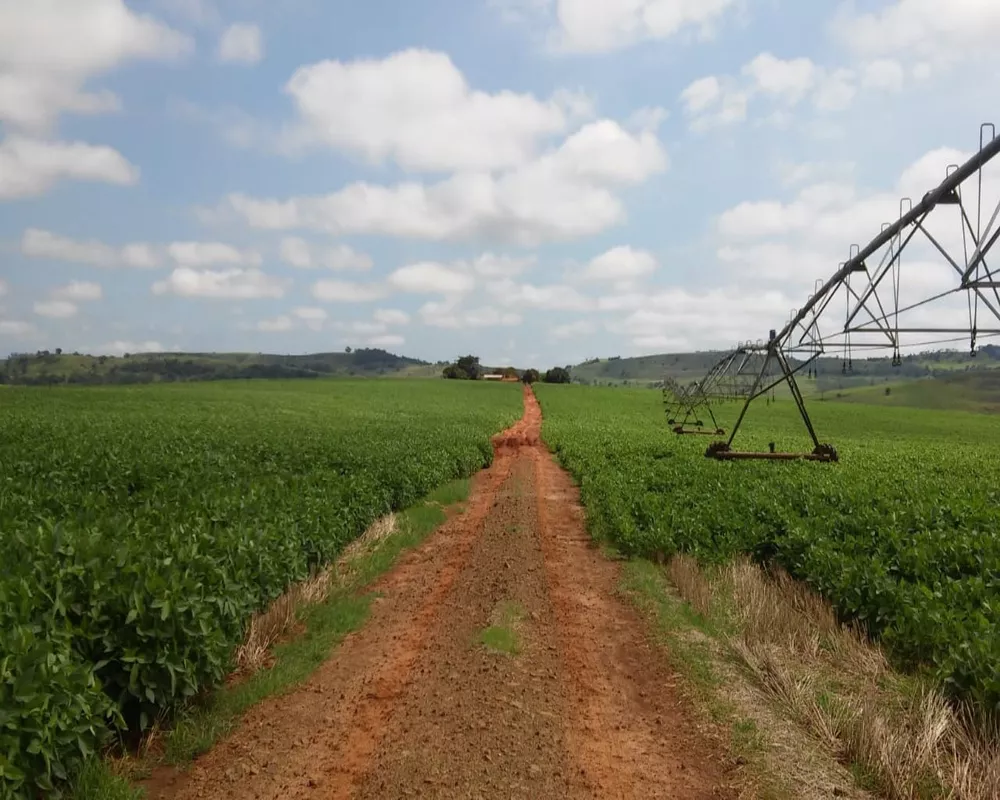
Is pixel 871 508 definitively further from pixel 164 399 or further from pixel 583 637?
pixel 164 399

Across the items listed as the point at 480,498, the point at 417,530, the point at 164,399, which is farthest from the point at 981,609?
the point at 164,399

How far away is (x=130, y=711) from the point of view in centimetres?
633

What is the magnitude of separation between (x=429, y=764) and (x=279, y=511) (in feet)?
20.2

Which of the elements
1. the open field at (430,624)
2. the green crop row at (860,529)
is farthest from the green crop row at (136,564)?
the green crop row at (860,529)

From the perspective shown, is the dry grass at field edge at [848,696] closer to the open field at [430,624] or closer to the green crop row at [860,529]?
the open field at [430,624]

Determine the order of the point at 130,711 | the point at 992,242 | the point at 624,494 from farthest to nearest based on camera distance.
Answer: the point at 624,494, the point at 992,242, the point at 130,711

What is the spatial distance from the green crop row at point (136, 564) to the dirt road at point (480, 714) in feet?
3.11

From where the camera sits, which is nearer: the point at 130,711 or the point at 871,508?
the point at 130,711

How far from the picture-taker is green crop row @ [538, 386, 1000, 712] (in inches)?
297

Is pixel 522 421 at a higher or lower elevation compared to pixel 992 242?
lower

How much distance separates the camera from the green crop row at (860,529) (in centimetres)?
755

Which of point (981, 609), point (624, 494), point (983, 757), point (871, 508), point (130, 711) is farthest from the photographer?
point (624, 494)

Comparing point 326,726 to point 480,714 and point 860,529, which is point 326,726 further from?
point 860,529

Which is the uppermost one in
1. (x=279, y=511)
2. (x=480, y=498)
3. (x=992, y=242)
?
(x=992, y=242)
